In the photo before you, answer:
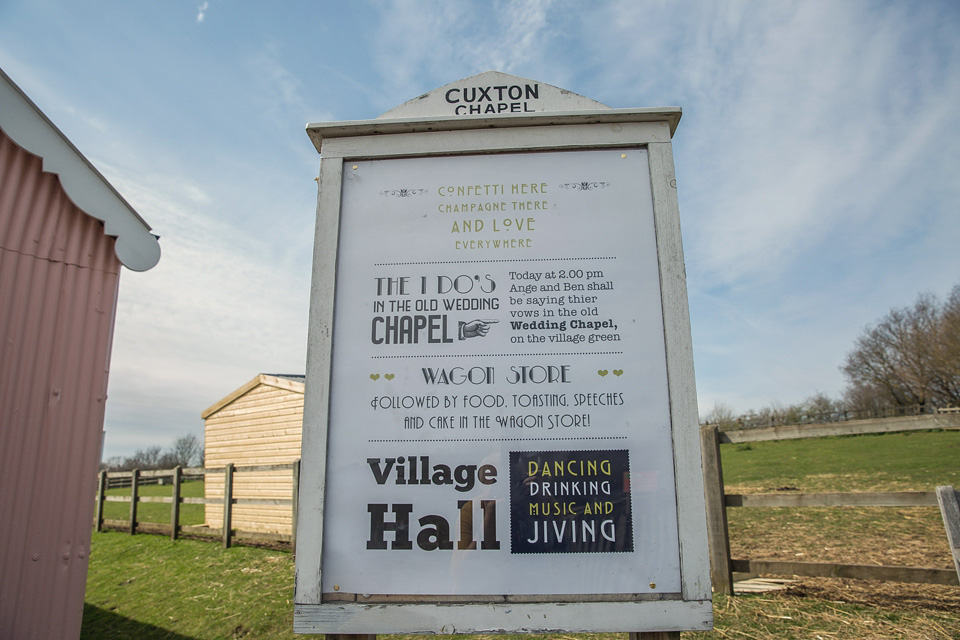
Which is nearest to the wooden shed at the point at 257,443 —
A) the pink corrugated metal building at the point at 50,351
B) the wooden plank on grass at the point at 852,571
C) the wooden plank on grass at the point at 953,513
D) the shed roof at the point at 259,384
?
the shed roof at the point at 259,384

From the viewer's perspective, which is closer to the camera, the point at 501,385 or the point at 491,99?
the point at 501,385

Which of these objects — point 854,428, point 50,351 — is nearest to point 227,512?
point 50,351

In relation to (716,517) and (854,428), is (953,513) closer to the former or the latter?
(716,517)

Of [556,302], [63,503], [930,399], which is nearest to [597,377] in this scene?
[556,302]

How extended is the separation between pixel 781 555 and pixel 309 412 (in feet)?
21.2

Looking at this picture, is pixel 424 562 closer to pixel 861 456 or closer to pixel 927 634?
pixel 927 634

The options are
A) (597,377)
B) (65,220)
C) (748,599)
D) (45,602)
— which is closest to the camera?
(597,377)

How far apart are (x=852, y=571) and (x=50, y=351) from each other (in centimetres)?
Answer: 635

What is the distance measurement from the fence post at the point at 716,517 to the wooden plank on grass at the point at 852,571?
0.45 feet

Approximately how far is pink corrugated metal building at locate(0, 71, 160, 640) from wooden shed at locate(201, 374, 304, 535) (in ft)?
26.2

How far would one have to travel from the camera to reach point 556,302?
2316 millimetres

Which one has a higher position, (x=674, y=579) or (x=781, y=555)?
(x=674, y=579)

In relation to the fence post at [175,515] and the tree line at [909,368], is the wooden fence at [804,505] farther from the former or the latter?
the tree line at [909,368]

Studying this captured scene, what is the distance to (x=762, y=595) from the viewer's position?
198 inches
